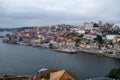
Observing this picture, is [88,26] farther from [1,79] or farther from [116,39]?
[1,79]

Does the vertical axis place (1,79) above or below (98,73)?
above

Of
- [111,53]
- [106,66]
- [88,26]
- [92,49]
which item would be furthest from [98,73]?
[88,26]

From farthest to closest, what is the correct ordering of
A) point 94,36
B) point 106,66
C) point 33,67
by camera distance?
point 94,36
point 106,66
point 33,67

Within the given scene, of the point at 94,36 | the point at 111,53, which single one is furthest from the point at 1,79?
the point at 94,36

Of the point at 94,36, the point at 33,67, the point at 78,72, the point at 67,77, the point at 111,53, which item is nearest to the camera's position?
the point at 67,77

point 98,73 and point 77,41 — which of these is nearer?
point 98,73

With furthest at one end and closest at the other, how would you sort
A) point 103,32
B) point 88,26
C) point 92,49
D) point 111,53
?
point 88,26, point 103,32, point 92,49, point 111,53

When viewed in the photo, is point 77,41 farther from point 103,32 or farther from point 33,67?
point 33,67

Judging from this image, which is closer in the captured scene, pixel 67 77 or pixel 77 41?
pixel 67 77

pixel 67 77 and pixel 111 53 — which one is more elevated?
pixel 67 77
